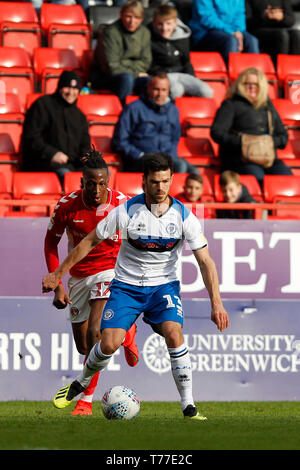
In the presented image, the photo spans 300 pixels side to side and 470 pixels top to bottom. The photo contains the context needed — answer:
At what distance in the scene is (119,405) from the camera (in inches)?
318

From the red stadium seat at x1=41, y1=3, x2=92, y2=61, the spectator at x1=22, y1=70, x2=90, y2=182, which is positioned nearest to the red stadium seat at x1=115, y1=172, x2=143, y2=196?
the spectator at x1=22, y1=70, x2=90, y2=182

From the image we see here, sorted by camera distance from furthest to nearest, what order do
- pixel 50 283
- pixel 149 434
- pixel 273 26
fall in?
pixel 273 26 → pixel 50 283 → pixel 149 434

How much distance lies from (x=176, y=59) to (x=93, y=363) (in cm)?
748

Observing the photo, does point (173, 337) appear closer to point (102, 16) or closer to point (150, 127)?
Result: point (150, 127)

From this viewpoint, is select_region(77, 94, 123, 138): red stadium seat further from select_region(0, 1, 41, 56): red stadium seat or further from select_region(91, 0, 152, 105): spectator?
select_region(0, 1, 41, 56): red stadium seat

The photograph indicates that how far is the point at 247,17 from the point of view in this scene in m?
16.4

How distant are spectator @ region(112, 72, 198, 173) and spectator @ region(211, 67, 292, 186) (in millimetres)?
546

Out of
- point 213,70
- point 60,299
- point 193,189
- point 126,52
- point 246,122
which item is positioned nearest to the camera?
point 60,299

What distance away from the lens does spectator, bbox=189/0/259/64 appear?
49.9 ft

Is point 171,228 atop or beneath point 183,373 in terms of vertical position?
atop

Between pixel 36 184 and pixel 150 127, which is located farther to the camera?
pixel 150 127

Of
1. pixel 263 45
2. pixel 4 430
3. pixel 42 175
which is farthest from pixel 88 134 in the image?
pixel 4 430

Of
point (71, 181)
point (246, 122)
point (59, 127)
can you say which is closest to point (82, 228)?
point (71, 181)

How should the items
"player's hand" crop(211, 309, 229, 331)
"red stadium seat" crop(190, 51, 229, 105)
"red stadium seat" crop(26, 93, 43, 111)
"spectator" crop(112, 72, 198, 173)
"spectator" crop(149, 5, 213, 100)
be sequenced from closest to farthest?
"player's hand" crop(211, 309, 229, 331)
"spectator" crop(112, 72, 198, 173)
"red stadium seat" crop(26, 93, 43, 111)
"spectator" crop(149, 5, 213, 100)
"red stadium seat" crop(190, 51, 229, 105)
